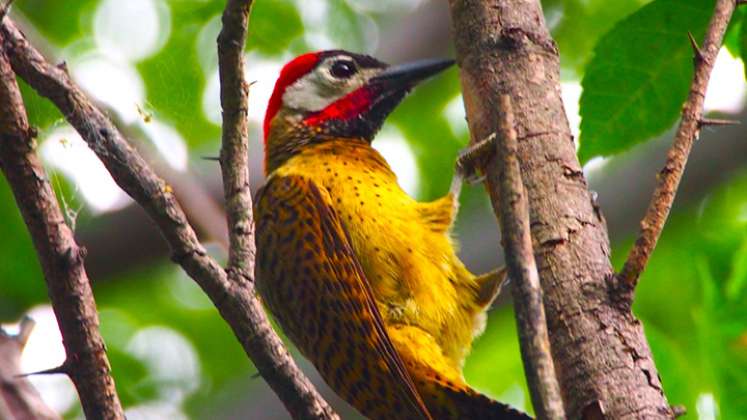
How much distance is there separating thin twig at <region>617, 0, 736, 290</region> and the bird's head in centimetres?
220

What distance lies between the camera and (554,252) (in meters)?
2.85

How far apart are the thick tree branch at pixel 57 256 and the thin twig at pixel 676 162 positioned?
3.93ft

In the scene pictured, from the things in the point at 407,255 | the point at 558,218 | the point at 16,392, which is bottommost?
the point at 16,392

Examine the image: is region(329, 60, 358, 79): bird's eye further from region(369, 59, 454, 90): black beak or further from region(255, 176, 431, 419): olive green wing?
region(255, 176, 431, 419): olive green wing

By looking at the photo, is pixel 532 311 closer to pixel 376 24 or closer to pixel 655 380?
pixel 655 380

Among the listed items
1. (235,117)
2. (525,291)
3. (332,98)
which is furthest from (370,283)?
(525,291)

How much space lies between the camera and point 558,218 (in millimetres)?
2896

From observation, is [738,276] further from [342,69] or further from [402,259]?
[342,69]

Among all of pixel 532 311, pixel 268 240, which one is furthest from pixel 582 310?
pixel 268 240

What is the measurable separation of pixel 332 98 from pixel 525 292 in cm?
311

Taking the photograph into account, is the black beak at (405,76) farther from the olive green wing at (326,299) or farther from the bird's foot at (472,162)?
the bird's foot at (472,162)

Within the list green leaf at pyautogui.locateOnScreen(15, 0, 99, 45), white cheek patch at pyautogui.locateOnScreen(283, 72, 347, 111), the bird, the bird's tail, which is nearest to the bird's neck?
the bird

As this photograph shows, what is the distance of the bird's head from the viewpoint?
200 inches

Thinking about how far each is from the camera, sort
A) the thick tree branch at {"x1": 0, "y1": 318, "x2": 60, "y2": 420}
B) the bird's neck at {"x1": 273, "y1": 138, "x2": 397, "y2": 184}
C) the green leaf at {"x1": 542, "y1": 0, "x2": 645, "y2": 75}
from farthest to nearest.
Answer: the green leaf at {"x1": 542, "y1": 0, "x2": 645, "y2": 75} → the bird's neck at {"x1": 273, "y1": 138, "x2": 397, "y2": 184} → the thick tree branch at {"x1": 0, "y1": 318, "x2": 60, "y2": 420}
